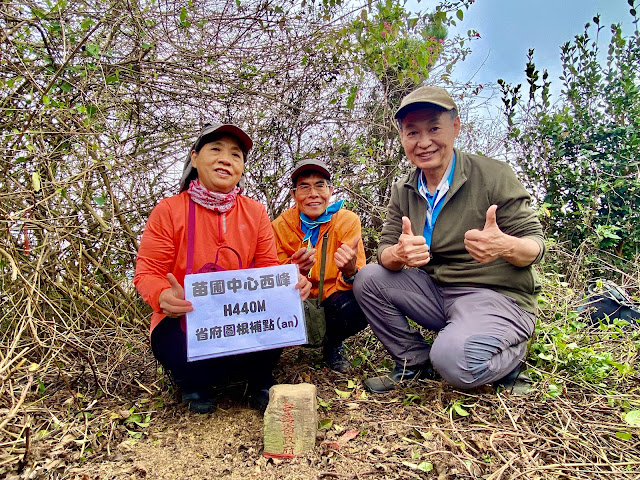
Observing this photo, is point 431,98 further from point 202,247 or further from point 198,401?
point 198,401

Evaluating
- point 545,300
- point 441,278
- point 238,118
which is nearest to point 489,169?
point 441,278

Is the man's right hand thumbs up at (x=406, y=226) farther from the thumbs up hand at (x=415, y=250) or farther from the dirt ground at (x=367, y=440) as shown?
the dirt ground at (x=367, y=440)

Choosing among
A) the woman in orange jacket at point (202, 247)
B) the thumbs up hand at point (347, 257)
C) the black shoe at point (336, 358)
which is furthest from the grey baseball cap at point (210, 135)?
the black shoe at point (336, 358)

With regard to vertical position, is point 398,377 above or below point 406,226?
below

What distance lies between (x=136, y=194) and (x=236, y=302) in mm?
1780

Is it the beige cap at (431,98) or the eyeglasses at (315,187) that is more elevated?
the beige cap at (431,98)

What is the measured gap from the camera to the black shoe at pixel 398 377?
2566 mm

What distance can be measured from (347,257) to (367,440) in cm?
109

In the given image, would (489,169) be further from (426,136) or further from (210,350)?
(210,350)

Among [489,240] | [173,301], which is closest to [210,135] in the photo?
[173,301]

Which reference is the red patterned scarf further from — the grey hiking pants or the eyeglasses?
A: the grey hiking pants

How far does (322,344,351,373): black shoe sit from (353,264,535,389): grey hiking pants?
1.42ft

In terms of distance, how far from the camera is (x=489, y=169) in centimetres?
257

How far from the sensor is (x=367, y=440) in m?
2.04
